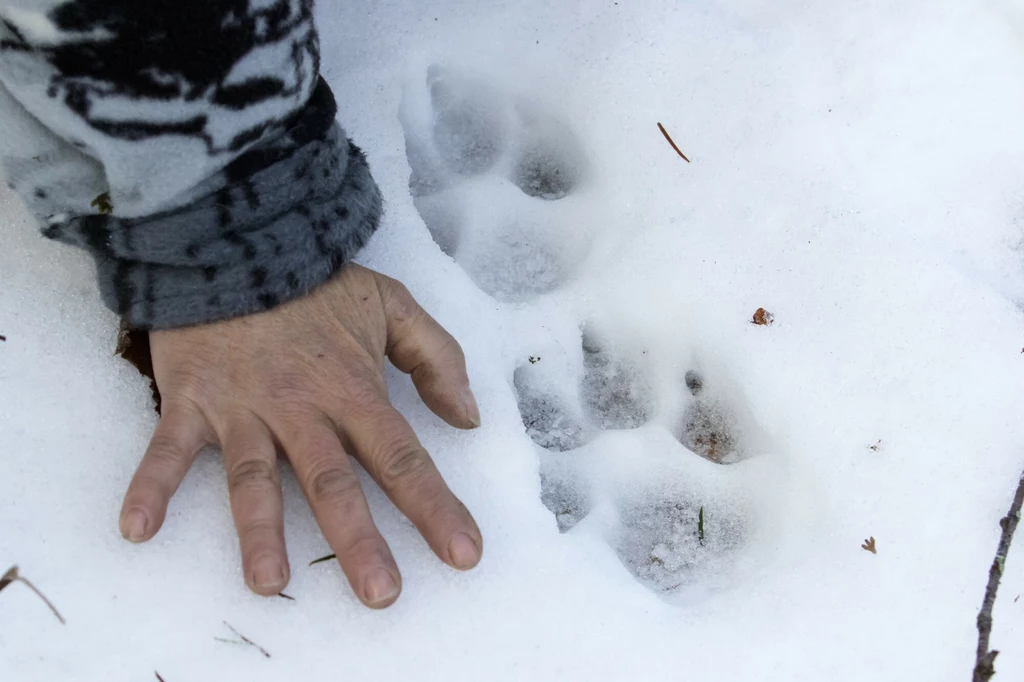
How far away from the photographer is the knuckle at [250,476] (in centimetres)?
96

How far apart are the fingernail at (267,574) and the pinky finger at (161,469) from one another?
14 cm

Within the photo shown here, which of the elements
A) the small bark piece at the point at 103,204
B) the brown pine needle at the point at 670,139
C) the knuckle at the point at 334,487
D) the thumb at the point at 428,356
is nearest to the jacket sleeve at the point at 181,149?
the small bark piece at the point at 103,204

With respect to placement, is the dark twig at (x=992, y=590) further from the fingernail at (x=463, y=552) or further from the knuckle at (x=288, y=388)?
the knuckle at (x=288, y=388)

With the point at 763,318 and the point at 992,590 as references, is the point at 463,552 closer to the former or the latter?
the point at 763,318

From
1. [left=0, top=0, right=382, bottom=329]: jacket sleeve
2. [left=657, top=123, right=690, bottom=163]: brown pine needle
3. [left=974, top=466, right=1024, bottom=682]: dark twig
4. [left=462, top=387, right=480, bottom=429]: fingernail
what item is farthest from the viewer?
[left=657, top=123, right=690, bottom=163]: brown pine needle

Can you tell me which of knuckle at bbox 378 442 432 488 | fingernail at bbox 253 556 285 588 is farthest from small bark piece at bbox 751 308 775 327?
fingernail at bbox 253 556 285 588

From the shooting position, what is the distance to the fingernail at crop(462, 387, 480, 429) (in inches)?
42.2

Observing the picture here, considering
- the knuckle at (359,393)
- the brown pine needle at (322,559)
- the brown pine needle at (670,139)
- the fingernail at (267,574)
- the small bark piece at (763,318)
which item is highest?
the brown pine needle at (670,139)

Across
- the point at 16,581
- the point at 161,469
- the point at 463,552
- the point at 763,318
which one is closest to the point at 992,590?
the point at 763,318

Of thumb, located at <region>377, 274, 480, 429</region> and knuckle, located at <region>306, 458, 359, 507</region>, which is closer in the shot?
knuckle, located at <region>306, 458, 359, 507</region>

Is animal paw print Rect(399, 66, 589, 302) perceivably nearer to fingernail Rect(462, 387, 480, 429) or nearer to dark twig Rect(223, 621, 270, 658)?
fingernail Rect(462, 387, 480, 429)

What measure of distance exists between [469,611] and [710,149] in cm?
82

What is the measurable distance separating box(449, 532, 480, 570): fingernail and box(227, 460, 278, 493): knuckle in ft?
0.77

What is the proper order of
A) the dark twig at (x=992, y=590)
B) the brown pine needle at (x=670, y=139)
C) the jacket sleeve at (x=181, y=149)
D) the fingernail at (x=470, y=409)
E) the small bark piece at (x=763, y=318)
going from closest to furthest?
the jacket sleeve at (x=181, y=149) → the dark twig at (x=992, y=590) → the fingernail at (x=470, y=409) → the small bark piece at (x=763, y=318) → the brown pine needle at (x=670, y=139)
